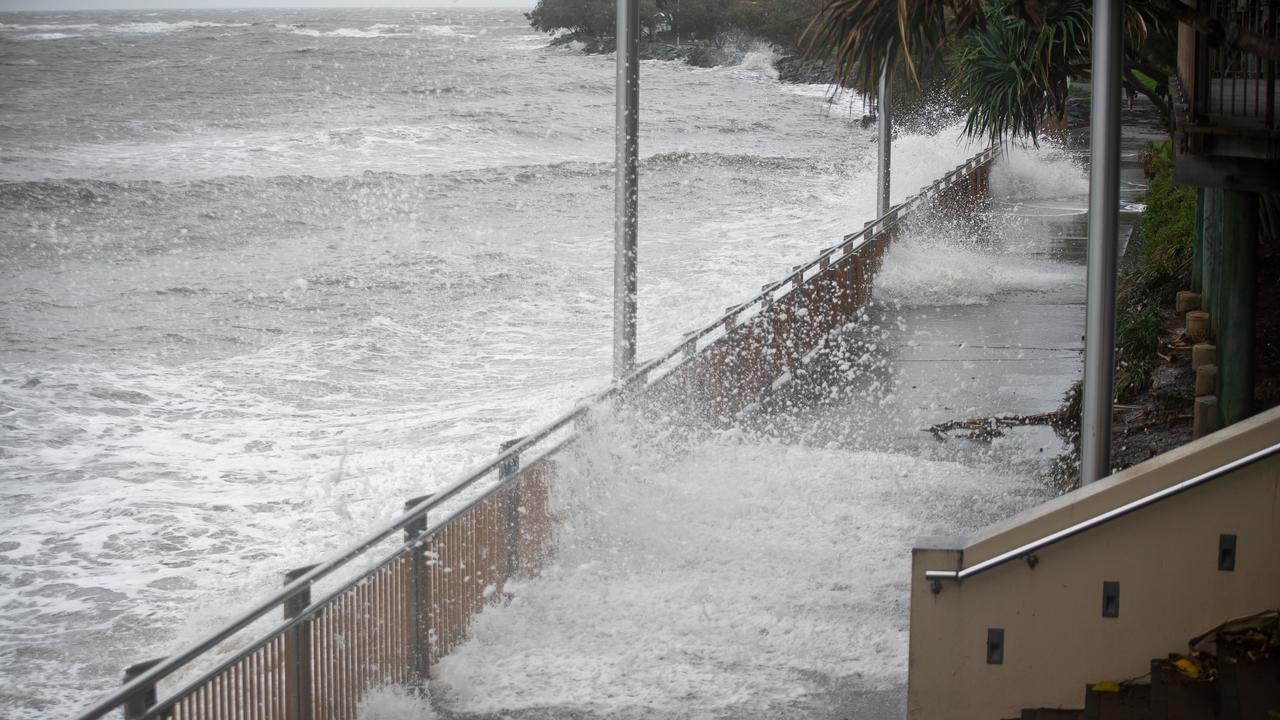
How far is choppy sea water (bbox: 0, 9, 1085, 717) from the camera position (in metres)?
13.2

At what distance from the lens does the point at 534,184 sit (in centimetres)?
6056

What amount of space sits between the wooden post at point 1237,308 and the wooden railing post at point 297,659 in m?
7.07

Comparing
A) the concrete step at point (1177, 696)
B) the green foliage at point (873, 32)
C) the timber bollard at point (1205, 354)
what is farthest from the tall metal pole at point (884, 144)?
the concrete step at point (1177, 696)

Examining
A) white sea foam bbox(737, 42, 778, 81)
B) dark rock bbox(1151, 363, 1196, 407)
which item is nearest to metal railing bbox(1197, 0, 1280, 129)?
dark rock bbox(1151, 363, 1196, 407)

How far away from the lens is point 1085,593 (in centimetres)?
583

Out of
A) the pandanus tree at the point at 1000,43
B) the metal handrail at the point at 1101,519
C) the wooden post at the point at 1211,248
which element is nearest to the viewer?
the metal handrail at the point at 1101,519

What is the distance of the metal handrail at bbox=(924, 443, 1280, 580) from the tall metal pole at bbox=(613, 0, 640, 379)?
4.32 meters

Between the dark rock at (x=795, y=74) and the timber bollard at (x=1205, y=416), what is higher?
the dark rock at (x=795, y=74)

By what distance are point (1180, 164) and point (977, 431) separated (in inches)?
139

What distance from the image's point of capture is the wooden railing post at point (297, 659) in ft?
17.7

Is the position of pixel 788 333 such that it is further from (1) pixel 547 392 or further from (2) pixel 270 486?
(1) pixel 547 392

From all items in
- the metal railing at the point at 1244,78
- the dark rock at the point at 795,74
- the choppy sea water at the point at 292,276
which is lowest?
the choppy sea water at the point at 292,276

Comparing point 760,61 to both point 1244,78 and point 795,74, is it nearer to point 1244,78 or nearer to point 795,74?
point 795,74

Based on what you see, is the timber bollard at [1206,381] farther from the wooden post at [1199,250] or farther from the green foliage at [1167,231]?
the green foliage at [1167,231]
